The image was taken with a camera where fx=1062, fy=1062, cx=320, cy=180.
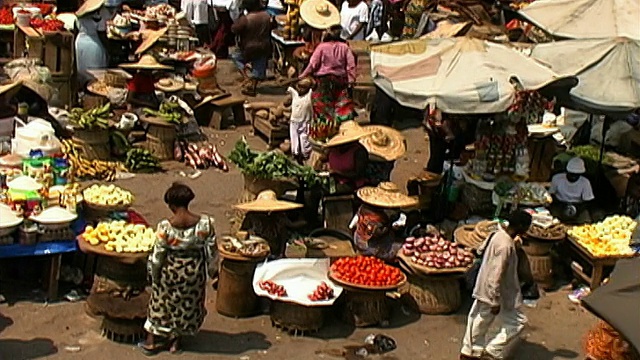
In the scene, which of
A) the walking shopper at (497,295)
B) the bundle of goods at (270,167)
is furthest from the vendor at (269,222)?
the walking shopper at (497,295)

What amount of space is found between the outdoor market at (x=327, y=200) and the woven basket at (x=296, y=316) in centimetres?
2

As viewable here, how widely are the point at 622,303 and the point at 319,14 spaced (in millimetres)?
10913

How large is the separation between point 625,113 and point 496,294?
12.8ft

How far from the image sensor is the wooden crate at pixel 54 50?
14.0 meters

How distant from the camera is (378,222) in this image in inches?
409

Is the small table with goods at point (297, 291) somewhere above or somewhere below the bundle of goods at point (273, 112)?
below

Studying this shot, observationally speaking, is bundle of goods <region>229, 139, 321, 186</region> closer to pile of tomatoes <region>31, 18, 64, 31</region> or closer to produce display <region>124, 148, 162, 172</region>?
produce display <region>124, 148, 162, 172</region>

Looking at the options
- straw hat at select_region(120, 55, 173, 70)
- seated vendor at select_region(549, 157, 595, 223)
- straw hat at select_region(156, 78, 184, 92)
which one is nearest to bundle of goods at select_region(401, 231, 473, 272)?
seated vendor at select_region(549, 157, 595, 223)

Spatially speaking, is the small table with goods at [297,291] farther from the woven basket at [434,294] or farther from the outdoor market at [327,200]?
the woven basket at [434,294]

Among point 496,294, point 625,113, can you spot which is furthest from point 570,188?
point 496,294

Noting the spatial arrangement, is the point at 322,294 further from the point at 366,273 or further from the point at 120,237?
the point at 120,237

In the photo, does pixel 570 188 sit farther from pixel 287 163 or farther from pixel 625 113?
pixel 287 163

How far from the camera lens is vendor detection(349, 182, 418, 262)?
1035cm

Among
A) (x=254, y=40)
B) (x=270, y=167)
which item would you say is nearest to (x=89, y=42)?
(x=254, y=40)
